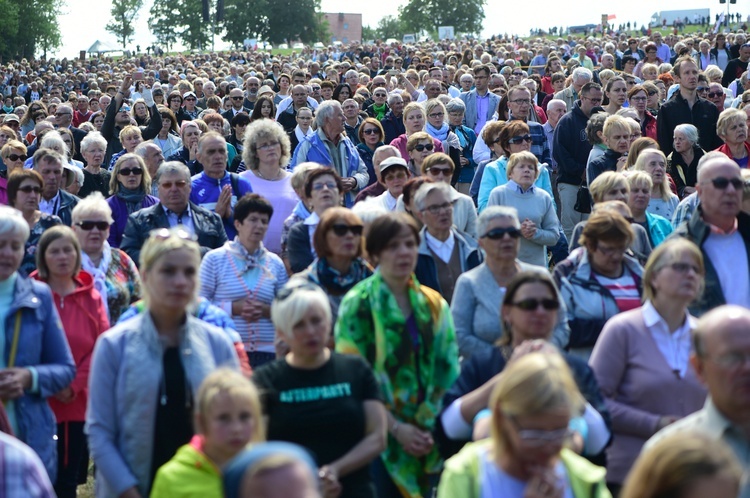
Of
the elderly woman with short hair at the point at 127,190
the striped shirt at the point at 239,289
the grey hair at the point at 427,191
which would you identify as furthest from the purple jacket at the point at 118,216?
the grey hair at the point at 427,191

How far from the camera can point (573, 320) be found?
5766mm

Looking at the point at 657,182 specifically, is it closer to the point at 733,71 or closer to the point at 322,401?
the point at 322,401

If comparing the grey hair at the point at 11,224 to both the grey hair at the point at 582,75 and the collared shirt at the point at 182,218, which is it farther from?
the grey hair at the point at 582,75

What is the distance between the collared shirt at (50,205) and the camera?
8.27 m

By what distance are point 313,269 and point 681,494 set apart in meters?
3.23

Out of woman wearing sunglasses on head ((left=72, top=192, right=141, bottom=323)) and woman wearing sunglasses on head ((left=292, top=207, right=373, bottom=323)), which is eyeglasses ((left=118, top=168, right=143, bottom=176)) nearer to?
woman wearing sunglasses on head ((left=72, top=192, right=141, bottom=323))

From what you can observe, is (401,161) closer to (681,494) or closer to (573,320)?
(573,320)

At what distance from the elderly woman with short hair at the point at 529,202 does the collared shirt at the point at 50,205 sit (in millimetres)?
3151

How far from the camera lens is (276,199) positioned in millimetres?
8602

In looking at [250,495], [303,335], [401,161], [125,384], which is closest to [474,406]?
[303,335]

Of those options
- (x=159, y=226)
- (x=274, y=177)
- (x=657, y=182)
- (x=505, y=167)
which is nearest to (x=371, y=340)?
(x=159, y=226)

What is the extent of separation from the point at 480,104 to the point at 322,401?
434 inches

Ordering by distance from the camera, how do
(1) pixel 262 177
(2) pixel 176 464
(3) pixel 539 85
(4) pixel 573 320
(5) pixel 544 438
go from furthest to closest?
(3) pixel 539 85 → (1) pixel 262 177 → (4) pixel 573 320 → (2) pixel 176 464 → (5) pixel 544 438

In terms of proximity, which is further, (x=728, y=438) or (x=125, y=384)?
(x=125, y=384)
